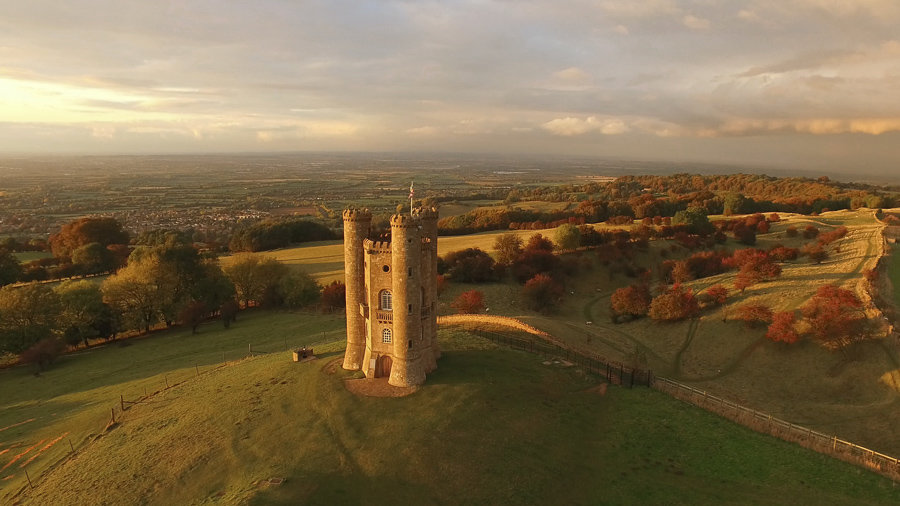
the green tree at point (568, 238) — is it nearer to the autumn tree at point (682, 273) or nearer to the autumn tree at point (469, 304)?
the autumn tree at point (682, 273)

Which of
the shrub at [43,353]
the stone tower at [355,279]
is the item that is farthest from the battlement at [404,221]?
the shrub at [43,353]

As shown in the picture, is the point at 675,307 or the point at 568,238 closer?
the point at 675,307

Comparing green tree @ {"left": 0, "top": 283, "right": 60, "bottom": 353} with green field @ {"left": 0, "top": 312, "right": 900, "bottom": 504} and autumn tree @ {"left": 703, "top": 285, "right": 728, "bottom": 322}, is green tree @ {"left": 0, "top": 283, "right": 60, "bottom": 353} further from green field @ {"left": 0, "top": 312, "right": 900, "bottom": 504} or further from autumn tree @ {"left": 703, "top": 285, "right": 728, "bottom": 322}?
autumn tree @ {"left": 703, "top": 285, "right": 728, "bottom": 322}

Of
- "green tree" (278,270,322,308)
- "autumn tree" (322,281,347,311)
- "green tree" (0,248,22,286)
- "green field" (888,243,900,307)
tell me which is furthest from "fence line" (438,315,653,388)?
"green tree" (0,248,22,286)

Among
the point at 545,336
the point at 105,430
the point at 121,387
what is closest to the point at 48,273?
the point at 121,387

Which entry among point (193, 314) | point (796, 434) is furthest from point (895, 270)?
point (193, 314)

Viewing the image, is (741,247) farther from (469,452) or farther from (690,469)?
(469,452)

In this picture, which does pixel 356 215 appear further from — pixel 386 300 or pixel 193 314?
pixel 193 314

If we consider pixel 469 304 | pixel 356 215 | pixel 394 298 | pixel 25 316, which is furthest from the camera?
pixel 469 304
